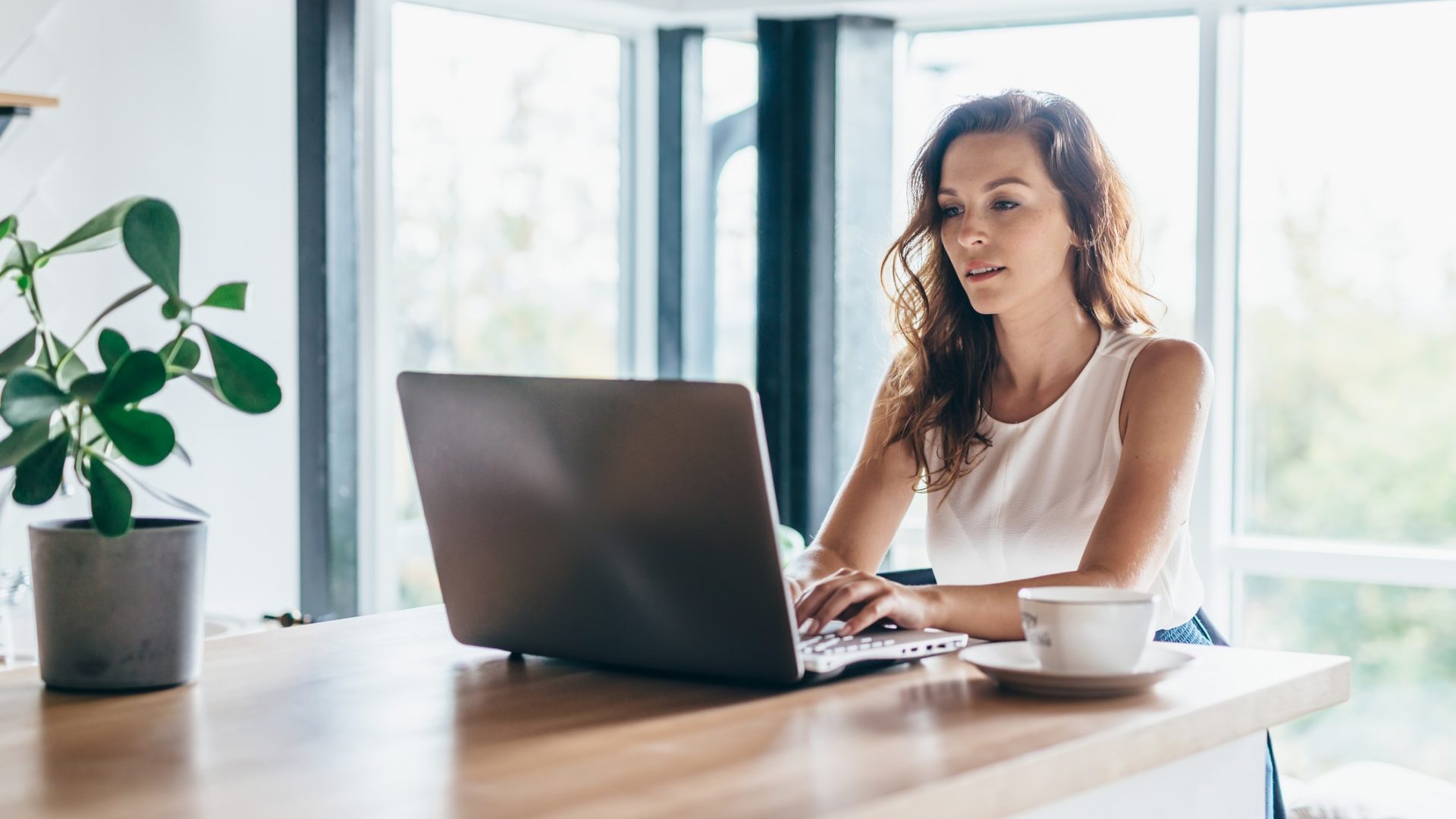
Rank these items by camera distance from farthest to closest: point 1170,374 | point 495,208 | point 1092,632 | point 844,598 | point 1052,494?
point 495,208 < point 1052,494 < point 1170,374 < point 844,598 < point 1092,632

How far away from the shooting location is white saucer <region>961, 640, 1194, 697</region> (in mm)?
1078

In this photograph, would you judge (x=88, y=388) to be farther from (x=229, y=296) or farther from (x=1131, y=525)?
(x=1131, y=525)

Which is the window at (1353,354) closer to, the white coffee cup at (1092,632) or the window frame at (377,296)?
the window frame at (377,296)

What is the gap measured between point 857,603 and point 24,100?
1.74 meters

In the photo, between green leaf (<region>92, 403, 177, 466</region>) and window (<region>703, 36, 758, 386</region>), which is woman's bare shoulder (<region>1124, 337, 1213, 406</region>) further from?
window (<region>703, 36, 758, 386</region>)

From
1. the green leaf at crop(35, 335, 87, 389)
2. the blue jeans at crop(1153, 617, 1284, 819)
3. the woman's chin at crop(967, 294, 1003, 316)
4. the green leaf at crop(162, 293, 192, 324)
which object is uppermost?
the woman's chin at crop(967, 294, 1003, 316)

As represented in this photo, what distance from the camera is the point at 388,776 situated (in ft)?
2.94

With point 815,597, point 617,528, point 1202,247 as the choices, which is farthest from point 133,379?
point 1202,247

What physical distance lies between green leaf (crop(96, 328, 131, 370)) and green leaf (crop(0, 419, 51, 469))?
0.21 feet

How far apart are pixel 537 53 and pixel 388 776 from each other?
2.85 m

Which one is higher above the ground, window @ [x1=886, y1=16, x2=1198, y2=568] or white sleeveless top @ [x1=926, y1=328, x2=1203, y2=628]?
window @ [x1=886, y1=16, x2=1198, y2=568]

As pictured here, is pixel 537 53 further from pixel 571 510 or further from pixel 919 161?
pixel 571 510

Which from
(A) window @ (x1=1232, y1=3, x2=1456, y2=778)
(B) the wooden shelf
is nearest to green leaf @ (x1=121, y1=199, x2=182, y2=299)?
(B) the wooden shelf

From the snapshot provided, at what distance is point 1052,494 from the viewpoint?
6.20ft
